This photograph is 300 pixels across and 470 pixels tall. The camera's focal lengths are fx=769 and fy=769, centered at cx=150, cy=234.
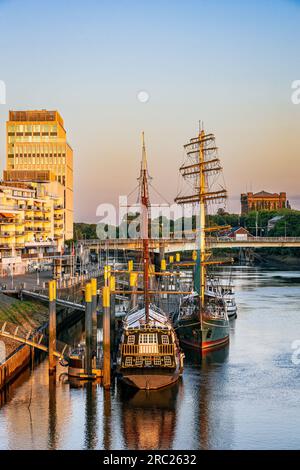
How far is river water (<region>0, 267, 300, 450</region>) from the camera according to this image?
98.6ft

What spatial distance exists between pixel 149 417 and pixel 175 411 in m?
1.46

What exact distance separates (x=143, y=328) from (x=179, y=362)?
2.66 metres

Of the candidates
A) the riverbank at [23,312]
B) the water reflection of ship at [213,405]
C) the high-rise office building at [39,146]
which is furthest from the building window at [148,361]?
the high-rise office building at [39,146]

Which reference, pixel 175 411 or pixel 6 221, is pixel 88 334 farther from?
pixel 6 221

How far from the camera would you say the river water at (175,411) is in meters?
30.0

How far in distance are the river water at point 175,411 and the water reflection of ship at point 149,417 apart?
0.04m

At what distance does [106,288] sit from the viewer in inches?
1468

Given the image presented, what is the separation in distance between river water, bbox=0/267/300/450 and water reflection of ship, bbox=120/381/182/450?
0.04 meters

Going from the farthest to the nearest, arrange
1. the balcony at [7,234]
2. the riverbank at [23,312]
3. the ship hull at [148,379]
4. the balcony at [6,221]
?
the balcony at [6,221] → the balcony at [7,234] → the riverbank at [23,312] → the ship hull at [148,379]

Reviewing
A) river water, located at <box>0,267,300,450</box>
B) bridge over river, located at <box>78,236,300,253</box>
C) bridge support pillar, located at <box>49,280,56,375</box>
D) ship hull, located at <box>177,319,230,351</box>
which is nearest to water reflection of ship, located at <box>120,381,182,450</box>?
river water, located at <box>0,267,300,450</box>

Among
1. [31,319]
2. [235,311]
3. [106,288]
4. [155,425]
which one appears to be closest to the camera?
[155,425]

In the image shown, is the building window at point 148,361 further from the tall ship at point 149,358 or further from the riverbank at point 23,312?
the riverbank at point 23,312

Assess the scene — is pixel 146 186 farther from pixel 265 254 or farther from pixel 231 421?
pixel 265 254
